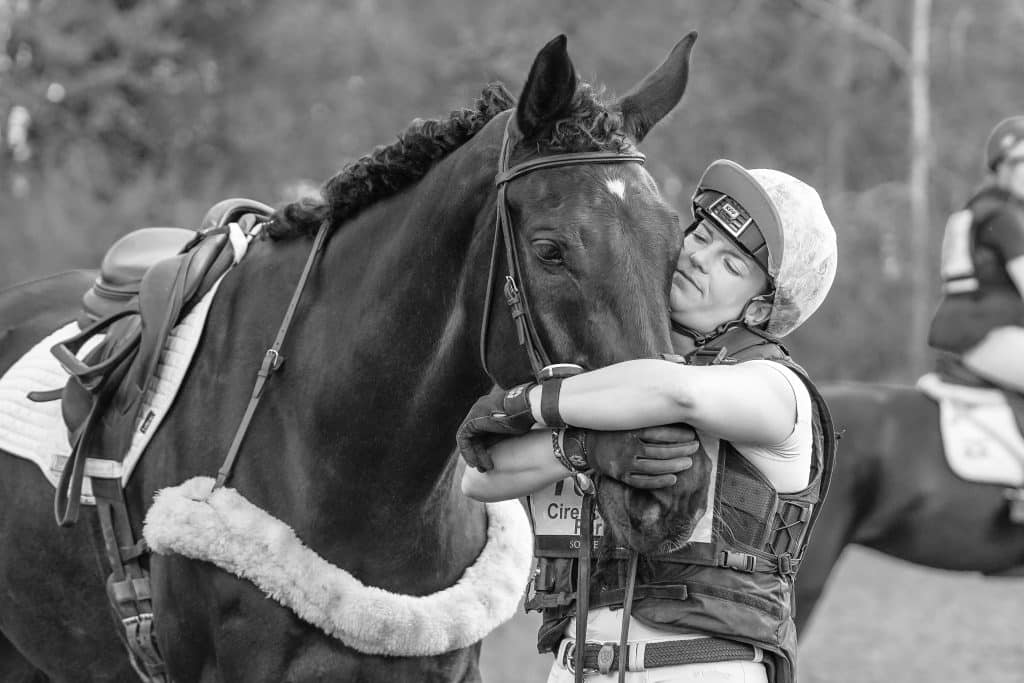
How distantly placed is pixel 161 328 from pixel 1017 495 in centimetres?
446

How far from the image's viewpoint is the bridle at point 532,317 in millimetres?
2338

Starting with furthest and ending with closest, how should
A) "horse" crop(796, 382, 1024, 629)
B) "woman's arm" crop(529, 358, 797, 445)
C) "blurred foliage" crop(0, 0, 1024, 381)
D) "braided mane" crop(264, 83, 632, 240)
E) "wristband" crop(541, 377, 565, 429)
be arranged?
"blurred foliage" crop(0, 0, 1024, 381) < "horse" crop(796, 382, 1024, 629) < "braided mane" crop(264, 83, 632, 240) < "wristband" crop(541, 377, 565, 429) < "woman's arm" crop(529, 358, 797, 445)

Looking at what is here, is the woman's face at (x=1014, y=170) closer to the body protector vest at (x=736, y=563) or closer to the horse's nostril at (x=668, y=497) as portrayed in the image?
the body protector vest at (x=736, y=563)

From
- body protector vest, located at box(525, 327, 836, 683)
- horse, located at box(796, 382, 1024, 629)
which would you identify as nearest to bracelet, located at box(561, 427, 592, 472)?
body protector vest, located at box(525, 327, 836, 683)

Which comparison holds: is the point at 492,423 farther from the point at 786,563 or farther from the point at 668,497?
the point at 786,563

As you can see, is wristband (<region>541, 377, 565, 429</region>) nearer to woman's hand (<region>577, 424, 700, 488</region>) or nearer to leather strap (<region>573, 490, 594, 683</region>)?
woman's hand (<region>577, 424, 700, 488</region>)

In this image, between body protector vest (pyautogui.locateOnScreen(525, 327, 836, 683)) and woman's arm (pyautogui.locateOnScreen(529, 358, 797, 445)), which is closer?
woman's arm (pyautogui.locateOnScreen(529, 358, 797, 445))

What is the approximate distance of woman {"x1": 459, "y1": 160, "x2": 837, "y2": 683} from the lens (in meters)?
2.17

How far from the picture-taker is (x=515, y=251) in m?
→ 2.43

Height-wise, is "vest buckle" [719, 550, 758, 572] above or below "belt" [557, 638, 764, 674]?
above

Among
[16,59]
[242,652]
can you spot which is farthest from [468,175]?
[16,59]

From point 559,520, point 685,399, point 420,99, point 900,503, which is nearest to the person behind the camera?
point 685,399

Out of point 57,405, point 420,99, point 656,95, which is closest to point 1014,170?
point 656,95

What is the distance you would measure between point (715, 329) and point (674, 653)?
65cm
